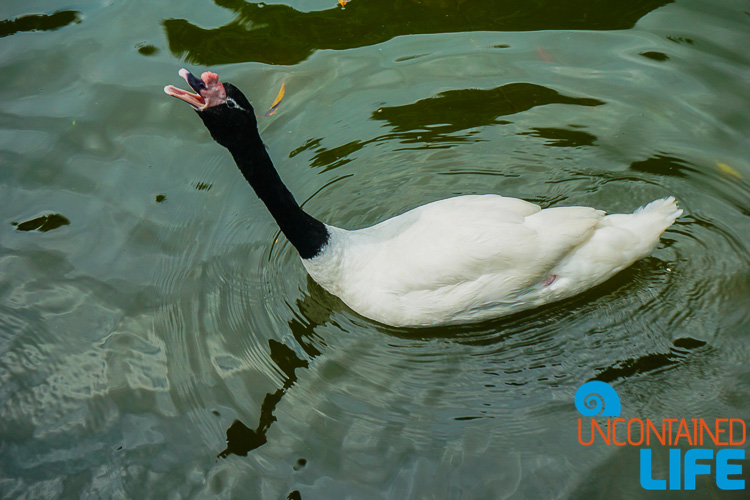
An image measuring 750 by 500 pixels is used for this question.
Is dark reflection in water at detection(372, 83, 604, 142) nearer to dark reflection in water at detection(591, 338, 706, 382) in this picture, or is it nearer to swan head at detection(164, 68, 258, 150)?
swan head at detection(164, 68, 258, 150)

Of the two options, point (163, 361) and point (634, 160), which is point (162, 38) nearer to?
point (163, 361)

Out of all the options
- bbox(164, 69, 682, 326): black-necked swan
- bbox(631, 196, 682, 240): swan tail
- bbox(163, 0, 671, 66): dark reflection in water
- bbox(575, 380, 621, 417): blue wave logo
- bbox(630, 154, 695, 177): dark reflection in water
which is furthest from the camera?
bbox(163, 0, 671, 66): dark reflection in water

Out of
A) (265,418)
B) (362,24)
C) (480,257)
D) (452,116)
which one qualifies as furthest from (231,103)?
(362,24)

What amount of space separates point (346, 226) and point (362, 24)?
2758 mm

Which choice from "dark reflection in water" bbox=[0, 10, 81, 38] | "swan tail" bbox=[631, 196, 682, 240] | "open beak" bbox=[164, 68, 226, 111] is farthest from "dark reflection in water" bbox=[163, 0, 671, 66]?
"open beak" bbox=[164, 68, 226, 111]

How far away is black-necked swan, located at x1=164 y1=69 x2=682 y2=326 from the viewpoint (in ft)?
14.6

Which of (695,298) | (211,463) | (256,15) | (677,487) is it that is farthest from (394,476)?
(256,15)

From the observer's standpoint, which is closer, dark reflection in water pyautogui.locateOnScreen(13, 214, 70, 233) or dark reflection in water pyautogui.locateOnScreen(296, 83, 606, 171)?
dark reflection in water pyautogui.locateOnScreen(13, 214, 70, 233)

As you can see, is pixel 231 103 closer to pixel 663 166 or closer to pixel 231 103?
pixel 231 103

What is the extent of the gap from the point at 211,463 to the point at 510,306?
7.57 ft

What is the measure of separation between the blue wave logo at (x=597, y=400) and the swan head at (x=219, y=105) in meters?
2.80

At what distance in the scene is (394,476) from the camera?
418 centimetres

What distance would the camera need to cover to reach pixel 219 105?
3.96 m

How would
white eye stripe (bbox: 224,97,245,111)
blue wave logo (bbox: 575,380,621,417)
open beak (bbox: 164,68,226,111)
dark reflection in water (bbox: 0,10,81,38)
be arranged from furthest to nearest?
dark reflection in water (bbox: 0,10,81,38) → blue wave logo (bbox: 575,380,621,417) → white eye stripe (bbox: 224,97,245,111) → open beak (bbox: 164,68,226,111)
